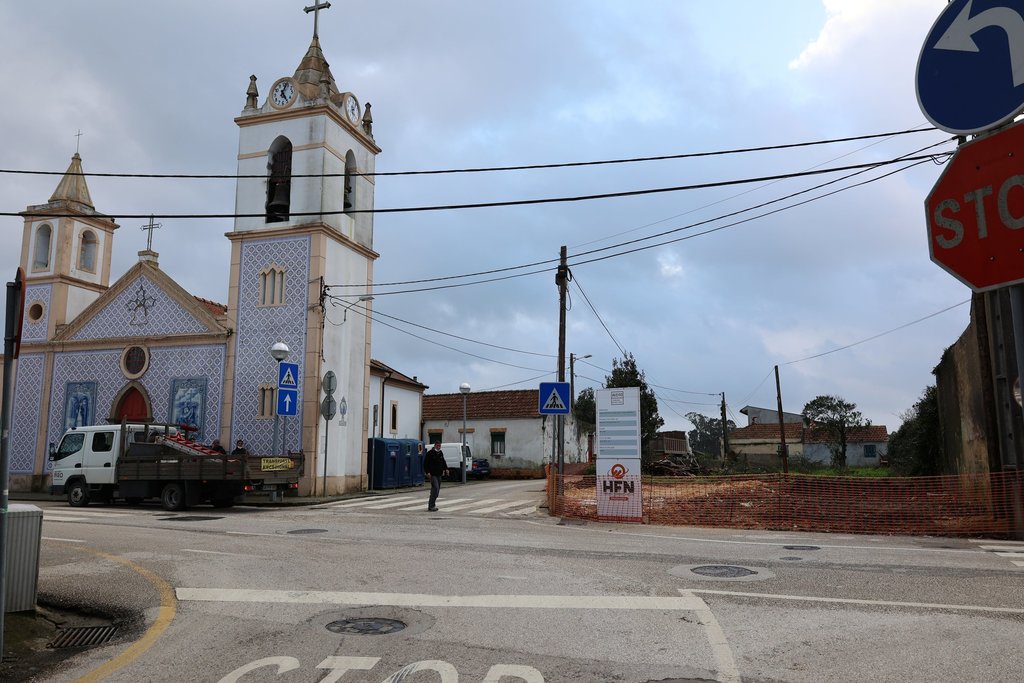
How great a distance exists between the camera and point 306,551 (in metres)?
10.5

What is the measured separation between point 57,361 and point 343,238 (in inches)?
484

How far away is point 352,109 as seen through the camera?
25797mm

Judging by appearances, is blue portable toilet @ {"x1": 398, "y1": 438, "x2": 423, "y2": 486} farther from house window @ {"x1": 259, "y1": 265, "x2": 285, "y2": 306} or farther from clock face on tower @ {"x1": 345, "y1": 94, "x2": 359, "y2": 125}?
clock face on tower @ {"x1": 345, "y1": 94, "x2": 359, "y2": 125}

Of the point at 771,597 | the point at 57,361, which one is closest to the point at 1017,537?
the point at 771,597

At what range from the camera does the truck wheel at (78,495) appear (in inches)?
776

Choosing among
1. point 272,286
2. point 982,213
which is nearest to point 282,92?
point 272,286

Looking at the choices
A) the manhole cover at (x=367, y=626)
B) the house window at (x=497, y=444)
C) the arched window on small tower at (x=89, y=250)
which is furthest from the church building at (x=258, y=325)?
the house window at (x=497, y=444)

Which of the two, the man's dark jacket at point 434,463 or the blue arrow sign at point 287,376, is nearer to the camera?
the man's dark jacket at point 434,463

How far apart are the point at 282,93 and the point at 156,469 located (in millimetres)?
13490

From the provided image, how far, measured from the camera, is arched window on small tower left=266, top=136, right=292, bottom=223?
80.6 ft

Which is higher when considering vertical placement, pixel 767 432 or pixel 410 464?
pixel 767 432

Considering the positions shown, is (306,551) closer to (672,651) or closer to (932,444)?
(672,651)

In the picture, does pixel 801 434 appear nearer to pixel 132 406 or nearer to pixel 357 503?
pixel 357 503

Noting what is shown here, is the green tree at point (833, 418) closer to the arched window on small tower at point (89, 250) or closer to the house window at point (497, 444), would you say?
the house window at point (497, 444)
